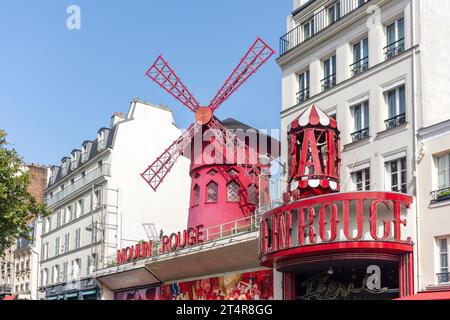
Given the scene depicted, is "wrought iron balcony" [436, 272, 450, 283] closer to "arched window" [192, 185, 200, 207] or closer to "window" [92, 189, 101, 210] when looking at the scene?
"arched window" [192, 185, 200, 207]

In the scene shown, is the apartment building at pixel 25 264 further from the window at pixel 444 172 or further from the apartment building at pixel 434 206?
the window at pixel 444 172

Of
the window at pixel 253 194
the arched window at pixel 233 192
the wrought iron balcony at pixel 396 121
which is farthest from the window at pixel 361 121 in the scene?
the arched window at pixel 233 192

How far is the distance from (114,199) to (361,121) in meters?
19.7

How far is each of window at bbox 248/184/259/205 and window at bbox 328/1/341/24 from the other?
9746 mm

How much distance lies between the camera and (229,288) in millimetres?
25219

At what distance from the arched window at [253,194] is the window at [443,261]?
13385mm

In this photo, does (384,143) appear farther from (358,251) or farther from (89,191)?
(89,191)

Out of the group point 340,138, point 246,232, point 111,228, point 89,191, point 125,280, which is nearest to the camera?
point 340,138

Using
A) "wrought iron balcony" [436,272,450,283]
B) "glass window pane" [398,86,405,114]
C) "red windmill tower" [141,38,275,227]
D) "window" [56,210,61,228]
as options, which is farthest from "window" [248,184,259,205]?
"window" [56,210,61,228]

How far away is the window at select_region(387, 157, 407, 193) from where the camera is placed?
17812mm

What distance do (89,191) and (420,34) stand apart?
24.6 meters

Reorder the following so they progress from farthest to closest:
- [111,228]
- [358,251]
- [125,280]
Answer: [111,228], [125,280], [358,251]

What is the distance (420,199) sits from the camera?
668 inches
